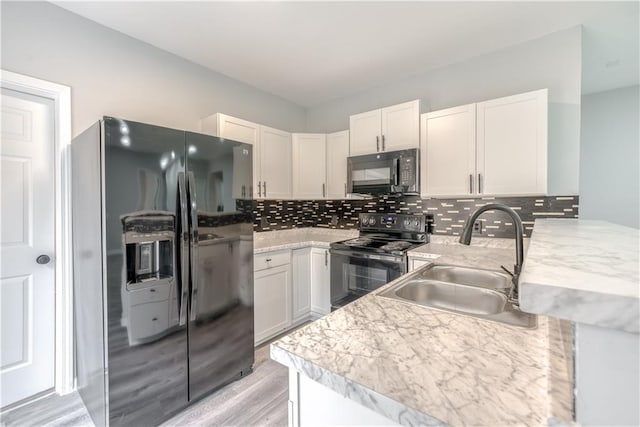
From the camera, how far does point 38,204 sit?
188cm

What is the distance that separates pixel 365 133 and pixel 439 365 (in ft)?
8.47

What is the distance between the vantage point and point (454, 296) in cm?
129

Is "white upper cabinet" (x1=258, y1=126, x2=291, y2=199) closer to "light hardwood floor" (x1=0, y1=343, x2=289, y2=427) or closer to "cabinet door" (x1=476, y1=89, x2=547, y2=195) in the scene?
"light hardwood floor" (x1=0, y1=343, x2=289, y2=427)

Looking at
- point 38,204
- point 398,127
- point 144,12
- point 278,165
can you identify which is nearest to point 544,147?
point 398,127

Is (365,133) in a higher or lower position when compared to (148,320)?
higher

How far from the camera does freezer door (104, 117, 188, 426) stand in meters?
1.47

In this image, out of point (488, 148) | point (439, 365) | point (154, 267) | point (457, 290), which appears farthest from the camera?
point (488, 148)

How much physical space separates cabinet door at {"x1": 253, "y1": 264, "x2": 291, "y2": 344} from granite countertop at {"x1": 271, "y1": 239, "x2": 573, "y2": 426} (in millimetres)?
1725

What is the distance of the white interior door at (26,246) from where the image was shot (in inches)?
69.7

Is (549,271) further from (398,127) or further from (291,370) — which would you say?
(398,127)

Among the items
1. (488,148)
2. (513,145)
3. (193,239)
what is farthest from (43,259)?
(513,145)

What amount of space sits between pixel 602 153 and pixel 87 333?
5.19 m

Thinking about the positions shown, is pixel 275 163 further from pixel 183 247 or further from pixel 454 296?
pixel 454 296

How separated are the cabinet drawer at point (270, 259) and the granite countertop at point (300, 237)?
0.22ft
